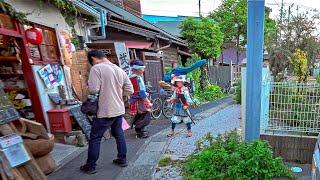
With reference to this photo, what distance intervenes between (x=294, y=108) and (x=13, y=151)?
172 inches

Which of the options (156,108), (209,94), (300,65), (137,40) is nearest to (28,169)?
(156,108)

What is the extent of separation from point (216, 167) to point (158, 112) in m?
7.46

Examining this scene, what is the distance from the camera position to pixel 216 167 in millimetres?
4434

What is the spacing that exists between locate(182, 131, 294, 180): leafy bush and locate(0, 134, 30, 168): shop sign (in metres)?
2.18

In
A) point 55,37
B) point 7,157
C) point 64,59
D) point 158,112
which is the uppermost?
point 55,37

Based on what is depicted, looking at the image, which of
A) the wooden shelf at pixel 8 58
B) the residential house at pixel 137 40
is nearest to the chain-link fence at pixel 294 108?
the wooden shelf at pixel 8 58

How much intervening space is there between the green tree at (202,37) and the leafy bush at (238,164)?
A: 15433 mm

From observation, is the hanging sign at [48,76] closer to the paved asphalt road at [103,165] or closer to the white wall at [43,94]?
the white wall at [43,94]

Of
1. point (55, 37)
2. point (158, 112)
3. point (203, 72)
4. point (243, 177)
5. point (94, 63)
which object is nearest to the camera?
point (243, 177)

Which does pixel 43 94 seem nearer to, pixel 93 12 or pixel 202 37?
pixel 93 12

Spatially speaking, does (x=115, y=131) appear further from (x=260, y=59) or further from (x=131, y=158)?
(x=260, y=59)

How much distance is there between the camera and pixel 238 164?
4270 mm

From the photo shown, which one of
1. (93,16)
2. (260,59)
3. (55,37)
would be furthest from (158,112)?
(260,59)

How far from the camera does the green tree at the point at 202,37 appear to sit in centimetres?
2033
